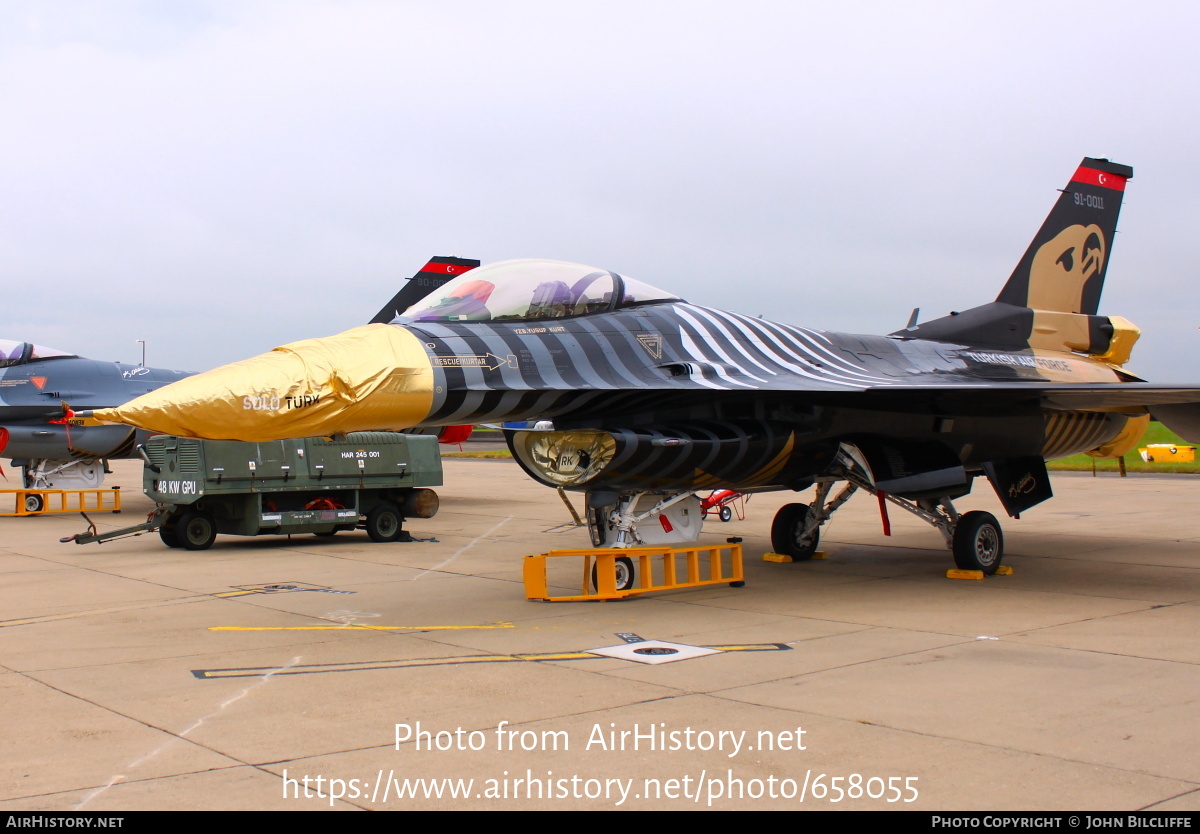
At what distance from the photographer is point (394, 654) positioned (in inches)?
287

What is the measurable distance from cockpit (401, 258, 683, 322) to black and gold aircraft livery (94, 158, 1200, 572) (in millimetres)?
21

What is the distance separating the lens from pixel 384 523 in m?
15.9

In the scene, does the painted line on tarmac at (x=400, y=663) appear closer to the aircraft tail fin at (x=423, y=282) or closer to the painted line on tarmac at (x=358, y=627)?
the painted line on tarmac at (x=358, y=627)

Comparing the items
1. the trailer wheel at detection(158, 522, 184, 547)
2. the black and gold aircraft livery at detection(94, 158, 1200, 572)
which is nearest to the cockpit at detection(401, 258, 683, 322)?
the black and gold aircraft livery at detection(94, 158, 1200, 572)

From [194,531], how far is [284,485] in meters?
1.47

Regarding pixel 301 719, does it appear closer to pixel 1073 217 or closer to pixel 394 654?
pixel 394 654

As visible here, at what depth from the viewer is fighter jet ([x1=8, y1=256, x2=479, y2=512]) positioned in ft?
67.8

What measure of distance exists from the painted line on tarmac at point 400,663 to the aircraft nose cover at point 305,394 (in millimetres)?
1680

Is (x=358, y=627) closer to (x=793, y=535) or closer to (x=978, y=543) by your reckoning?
(x=793, y=535)

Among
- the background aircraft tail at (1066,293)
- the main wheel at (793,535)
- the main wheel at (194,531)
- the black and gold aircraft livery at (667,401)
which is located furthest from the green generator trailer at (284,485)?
the background aircraft tail at (1066,293)

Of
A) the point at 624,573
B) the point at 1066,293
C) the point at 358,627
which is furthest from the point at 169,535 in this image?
the point at 1066,293

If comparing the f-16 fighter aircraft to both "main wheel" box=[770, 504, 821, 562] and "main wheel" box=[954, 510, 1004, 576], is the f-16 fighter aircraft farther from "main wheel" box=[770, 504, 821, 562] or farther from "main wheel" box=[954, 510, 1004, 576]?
"main wheel" box=[954, 510, 1004, 576]

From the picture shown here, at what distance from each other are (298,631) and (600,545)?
10.1 ft

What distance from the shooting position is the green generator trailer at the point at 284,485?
14.3m
